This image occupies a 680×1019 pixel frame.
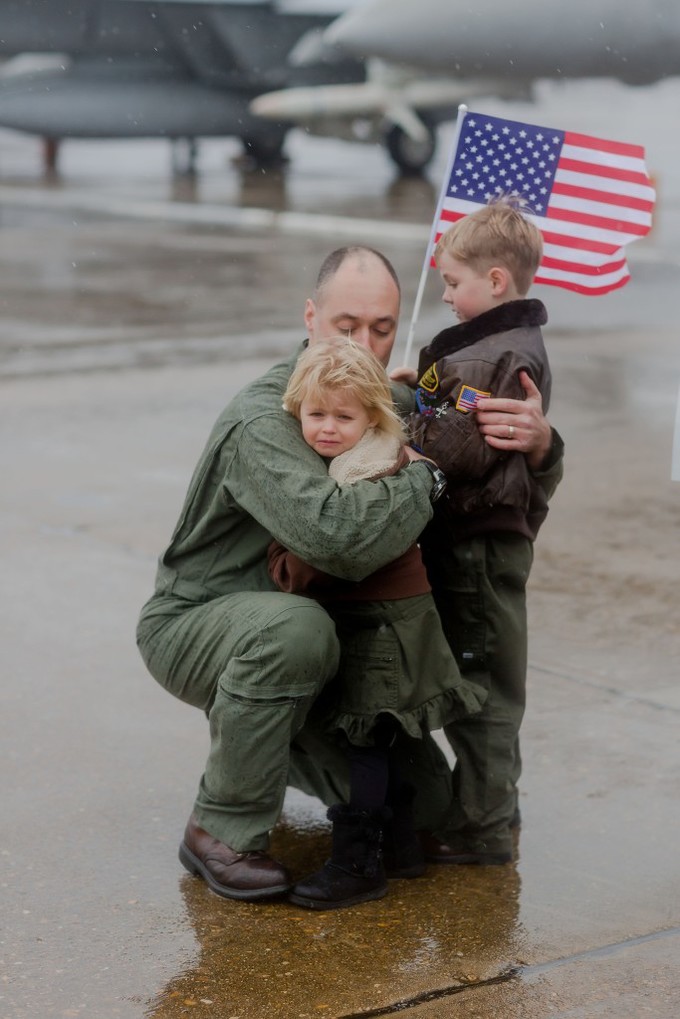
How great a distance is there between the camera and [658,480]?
6434mm

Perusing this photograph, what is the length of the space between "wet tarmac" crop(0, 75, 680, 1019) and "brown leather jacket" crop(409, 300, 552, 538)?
77cm

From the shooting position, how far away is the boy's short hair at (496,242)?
2.90 metres

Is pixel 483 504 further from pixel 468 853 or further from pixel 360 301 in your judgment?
pixel 468 853

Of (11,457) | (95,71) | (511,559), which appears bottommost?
(11,457)

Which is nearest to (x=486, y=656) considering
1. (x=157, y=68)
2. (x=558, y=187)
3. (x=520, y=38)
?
(x=558, y=187)

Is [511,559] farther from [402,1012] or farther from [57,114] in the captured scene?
[57,114]

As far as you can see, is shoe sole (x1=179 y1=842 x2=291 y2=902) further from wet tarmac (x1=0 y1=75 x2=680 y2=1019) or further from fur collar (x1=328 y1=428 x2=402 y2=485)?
fur collar (x1=328 y1=428 x2=402 y2=485)

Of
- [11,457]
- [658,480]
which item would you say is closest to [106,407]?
[11,457]

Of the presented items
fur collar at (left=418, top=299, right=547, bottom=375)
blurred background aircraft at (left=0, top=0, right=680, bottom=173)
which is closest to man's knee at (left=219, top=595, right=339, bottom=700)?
fur collar at (left=418, top=299, right=547, bottom=375)

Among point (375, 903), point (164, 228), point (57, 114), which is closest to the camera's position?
point (375, 903)

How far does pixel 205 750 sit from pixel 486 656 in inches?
36.0

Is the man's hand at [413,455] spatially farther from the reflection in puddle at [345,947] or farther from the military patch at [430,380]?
the reflection in puddle at [345,947]

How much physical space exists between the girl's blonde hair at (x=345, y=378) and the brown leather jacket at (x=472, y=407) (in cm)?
10

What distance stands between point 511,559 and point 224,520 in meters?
0.61
